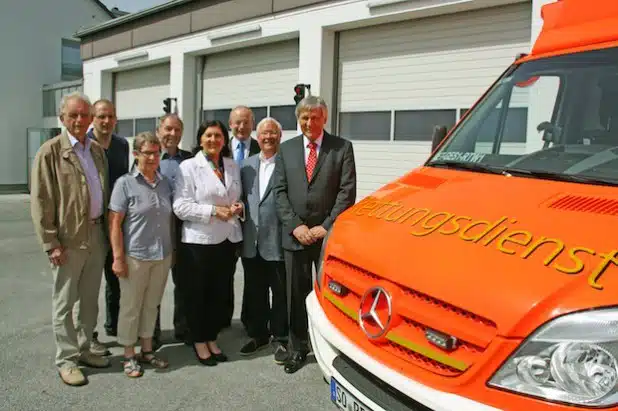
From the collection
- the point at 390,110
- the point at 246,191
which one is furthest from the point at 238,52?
the point at 246,191

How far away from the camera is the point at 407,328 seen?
2266 mm

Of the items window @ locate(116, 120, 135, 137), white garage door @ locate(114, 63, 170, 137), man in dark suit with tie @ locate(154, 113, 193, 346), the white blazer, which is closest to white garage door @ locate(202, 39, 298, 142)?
white garage door @ locate(114, 63, 170, 137)

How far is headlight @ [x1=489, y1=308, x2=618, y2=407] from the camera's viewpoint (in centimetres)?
172

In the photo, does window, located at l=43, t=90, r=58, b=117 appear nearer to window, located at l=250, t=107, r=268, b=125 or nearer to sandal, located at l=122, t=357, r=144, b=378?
window, located at l=250, t=107, r=268, b=125

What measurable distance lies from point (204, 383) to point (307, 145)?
200cm

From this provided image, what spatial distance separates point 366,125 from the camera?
11.0 meters

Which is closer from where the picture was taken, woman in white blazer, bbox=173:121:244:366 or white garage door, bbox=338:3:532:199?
woman in white blazer, bbox=173:121:244:366

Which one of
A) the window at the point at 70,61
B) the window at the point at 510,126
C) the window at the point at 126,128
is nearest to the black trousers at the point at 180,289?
the window at the point at 510,126

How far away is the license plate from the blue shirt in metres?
2.02

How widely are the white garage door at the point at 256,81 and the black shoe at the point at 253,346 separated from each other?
786cm

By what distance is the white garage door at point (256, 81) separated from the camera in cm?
1244

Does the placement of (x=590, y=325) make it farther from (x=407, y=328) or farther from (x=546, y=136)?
(x=546, y=136)

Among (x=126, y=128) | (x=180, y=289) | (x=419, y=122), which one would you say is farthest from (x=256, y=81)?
(x=180, y=289)

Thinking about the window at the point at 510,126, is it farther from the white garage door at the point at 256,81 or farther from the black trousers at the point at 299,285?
the white garage door at the point at 256,81
